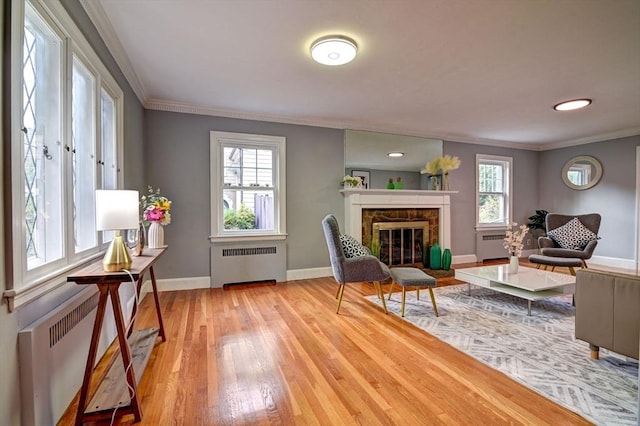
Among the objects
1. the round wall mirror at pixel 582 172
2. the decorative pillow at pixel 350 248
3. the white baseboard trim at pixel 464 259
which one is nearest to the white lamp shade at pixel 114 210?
the decorative pillow at pixel 350 248

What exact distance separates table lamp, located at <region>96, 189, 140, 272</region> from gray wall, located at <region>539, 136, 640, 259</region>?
294 inches

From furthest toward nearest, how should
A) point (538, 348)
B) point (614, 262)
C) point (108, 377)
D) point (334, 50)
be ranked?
point (614, 262) < point (334, 50) < point (538, 348) < point (108, 377)

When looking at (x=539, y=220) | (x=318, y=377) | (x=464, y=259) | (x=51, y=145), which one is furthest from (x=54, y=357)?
(x=539, y=220)

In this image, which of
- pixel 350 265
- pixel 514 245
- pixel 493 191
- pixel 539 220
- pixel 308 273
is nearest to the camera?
pixel 350 265

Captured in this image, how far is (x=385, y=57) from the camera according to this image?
104 inches

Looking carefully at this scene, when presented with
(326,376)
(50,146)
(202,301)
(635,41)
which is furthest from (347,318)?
(635,41)

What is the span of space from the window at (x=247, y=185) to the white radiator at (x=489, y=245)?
162 inches

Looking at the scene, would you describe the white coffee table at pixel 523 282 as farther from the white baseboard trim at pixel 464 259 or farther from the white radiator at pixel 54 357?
the white radiator at pixel 54 357

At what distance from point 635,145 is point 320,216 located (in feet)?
18.6

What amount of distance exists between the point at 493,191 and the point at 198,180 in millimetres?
5773

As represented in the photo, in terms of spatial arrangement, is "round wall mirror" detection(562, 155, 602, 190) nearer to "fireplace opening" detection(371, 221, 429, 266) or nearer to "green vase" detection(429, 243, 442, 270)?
"fireplace opening" detection(371, 221, 429, 266)

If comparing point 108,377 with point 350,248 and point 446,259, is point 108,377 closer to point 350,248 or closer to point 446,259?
point 350,248

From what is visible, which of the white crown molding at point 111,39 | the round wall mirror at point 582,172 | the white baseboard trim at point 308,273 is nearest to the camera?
the white crown molding at point 111,39

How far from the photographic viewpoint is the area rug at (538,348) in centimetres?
168
